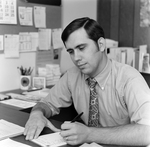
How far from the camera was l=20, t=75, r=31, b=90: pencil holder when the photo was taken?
2336mm

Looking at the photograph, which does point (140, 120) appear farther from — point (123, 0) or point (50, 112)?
point (123, 0)

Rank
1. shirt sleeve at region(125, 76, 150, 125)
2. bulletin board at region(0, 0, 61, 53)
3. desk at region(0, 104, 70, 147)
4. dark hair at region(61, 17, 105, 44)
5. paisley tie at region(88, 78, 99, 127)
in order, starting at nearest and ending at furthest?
shirt sleeve at region(125, 76, 150, 125) < desk at region(0, 104, 70, 147) < dark hair at region(61, 17, 105, 44) < paisley tie at region(88, 78, 99, 127) < bulletin board at region(0, 0, 61, 53)

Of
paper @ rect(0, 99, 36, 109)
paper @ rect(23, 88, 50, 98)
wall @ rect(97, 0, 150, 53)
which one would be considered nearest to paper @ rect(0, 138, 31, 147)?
paper @ rect(0, 99, 36, 109)

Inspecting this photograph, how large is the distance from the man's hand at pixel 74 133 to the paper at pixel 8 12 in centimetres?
138

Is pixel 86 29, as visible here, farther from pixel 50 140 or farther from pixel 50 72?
pixel 50 72

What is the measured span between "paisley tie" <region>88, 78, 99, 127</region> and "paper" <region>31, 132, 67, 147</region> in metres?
0.39

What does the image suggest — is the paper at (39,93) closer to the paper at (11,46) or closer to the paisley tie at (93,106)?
the paper at (11,46)

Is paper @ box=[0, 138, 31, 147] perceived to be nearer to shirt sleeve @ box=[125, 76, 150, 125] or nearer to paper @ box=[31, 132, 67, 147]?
paper @ box=[31, 132, 67, 147]

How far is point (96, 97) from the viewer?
154 centimetres

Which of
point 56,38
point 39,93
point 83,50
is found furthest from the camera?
point 56,38

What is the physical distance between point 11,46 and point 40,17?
436 mm

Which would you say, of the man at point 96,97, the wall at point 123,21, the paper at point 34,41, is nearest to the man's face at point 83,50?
the man at point 96,97

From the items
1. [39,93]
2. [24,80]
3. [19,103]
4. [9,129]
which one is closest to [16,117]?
[9,129]

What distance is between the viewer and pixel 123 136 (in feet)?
3.71
